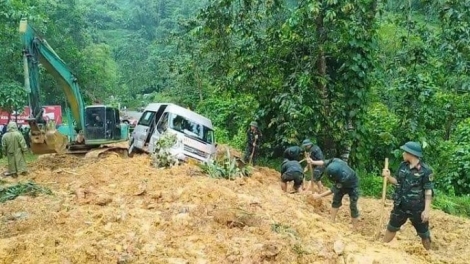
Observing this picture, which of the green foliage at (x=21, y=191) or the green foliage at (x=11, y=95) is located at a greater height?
the green foliage at (x=11, y=95)

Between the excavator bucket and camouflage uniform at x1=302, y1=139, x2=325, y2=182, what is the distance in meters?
6.32

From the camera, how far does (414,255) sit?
6.43 metres

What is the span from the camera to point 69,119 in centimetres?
1592

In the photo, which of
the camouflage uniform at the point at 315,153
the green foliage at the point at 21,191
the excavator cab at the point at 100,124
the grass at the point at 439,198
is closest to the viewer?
the green foliage at the point at 21,191

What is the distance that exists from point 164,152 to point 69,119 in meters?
Result: 5.53

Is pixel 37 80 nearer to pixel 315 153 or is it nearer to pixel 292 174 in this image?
pixel 292 174

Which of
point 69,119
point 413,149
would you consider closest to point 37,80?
point 69,119

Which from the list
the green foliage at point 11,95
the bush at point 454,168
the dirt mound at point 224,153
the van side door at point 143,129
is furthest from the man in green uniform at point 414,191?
the green foliage at point 11,95

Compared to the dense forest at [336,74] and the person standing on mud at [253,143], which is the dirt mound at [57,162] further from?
the person standing on mud at [253,143]

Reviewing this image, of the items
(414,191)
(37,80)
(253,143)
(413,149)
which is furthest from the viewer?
(253,143)

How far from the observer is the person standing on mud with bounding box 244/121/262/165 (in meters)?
14.4

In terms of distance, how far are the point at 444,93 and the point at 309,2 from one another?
28.6 feet

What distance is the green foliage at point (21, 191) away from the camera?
898 centimetres

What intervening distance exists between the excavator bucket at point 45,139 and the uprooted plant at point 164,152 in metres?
2.76
